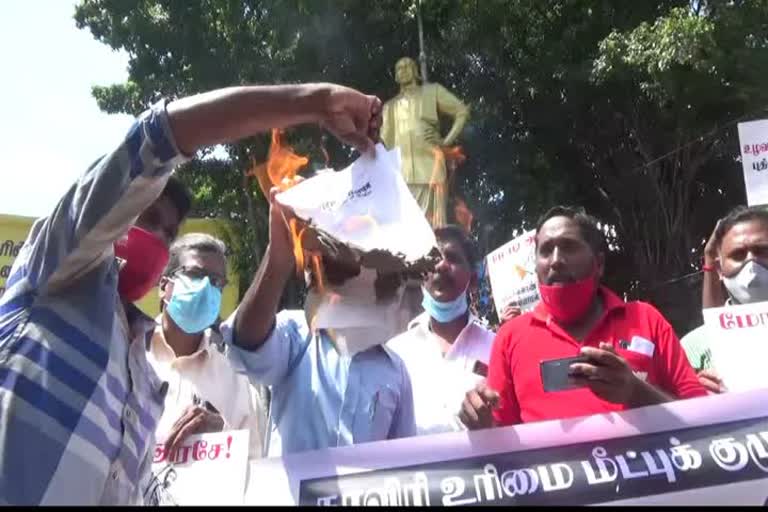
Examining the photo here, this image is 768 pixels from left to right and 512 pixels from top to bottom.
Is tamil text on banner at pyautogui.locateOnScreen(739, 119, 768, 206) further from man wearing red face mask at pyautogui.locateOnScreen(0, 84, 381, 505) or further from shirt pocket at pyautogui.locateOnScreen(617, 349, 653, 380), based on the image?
man wearing red face mask at pyautogui.locateOnScreen(0, 84, 381, 505)

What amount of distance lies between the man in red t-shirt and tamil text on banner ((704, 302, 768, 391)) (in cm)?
29

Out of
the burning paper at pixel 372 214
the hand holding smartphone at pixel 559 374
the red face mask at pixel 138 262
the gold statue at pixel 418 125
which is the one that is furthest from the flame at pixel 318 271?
the gold statue at pixel 418 125

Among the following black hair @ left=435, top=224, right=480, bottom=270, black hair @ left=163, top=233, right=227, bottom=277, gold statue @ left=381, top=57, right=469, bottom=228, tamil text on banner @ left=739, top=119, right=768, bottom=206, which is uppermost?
gold statue @ left=381, top=57, right=469, bottom=228

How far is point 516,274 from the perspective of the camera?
171 inches

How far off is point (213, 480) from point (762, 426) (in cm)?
156

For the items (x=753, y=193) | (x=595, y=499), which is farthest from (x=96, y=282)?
(x=753, y=193)

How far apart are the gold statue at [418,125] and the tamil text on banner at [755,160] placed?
3080 mm

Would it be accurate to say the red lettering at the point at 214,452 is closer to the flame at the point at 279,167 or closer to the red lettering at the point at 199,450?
the red lettering at the point at 199,450

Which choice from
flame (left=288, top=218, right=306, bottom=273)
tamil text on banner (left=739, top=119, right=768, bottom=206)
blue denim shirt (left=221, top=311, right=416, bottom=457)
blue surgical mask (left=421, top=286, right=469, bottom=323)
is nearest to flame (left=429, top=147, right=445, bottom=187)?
tamil text on banner (left=739, top=119, right=768, bottom=206)

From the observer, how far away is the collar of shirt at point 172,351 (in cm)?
319

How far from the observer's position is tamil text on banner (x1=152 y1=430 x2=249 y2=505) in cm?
245

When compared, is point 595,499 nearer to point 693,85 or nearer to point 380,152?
point 380,152

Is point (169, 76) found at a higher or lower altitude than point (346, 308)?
higher

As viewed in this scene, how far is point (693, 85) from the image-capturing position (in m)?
9.62
